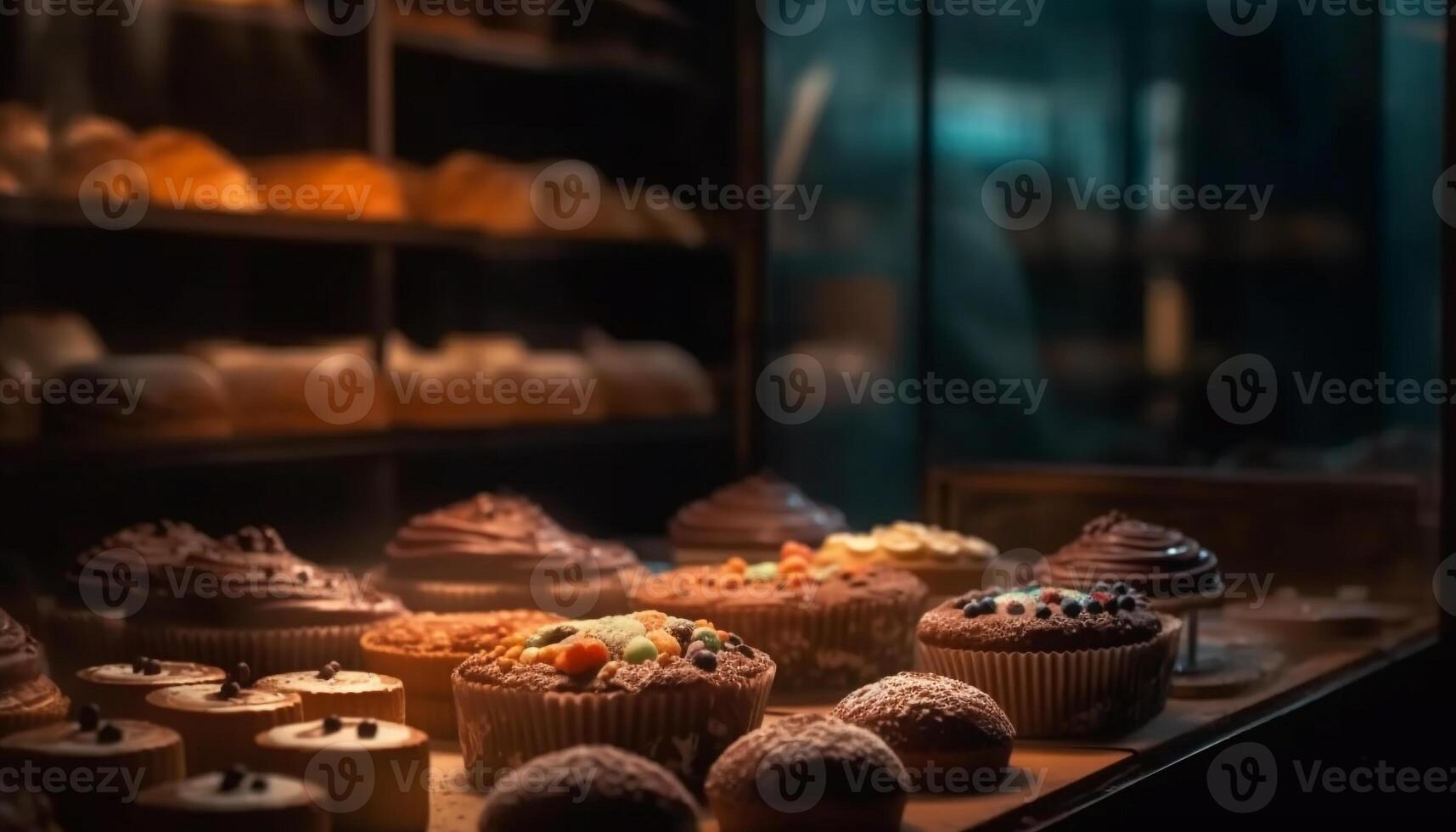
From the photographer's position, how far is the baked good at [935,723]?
2258 millimetres

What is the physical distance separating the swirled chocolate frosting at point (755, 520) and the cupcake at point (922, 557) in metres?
0.21

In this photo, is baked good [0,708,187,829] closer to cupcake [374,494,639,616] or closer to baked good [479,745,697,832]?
baked good [479,745,697,832]

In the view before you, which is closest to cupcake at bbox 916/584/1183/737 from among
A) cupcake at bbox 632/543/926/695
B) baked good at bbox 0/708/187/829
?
cupcake at bbox 632/543/926/695

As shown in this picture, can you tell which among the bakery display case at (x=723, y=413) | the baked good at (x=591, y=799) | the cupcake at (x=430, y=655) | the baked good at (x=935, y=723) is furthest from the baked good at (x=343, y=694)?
the baked good at (x=935, y=723)

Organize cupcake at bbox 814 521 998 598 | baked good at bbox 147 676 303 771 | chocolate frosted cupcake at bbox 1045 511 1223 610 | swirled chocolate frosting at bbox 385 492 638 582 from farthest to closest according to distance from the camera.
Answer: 1. cupcake at bbox 814 521 998 598
2. swirled chocolate frosting at bbox 385 492 638 582
3. chocolate frosted cupcake at bbox 1045 511 1223 610
4. baked good at bbox 147 676 303 771

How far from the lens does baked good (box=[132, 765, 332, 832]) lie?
5.65ft

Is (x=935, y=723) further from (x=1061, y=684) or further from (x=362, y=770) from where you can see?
(x=362, y=770)

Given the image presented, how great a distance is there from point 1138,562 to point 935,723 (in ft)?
3.16

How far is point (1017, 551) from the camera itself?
379 cm

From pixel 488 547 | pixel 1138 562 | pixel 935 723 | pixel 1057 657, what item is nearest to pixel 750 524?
pixel 488 547

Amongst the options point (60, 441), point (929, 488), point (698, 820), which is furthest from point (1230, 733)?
point (60, 441)

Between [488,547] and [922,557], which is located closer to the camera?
[488,547]

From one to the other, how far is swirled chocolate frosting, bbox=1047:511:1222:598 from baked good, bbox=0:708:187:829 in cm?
170

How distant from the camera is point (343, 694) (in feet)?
7.46
